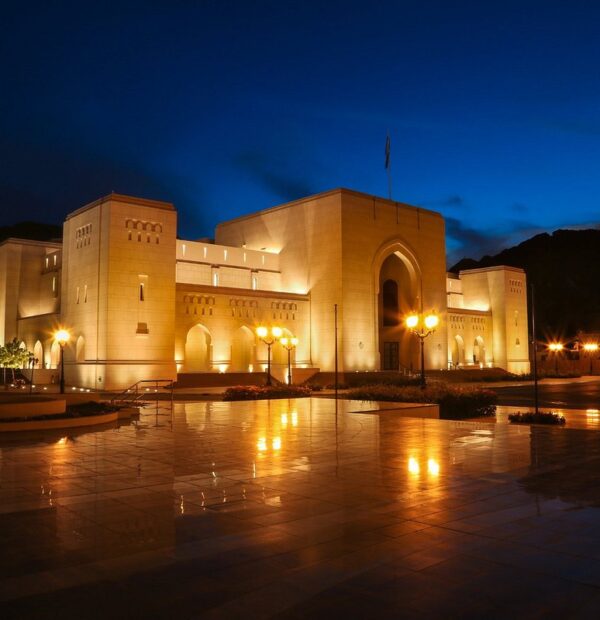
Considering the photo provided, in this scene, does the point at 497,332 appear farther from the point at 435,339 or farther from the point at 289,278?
the point at 289,278

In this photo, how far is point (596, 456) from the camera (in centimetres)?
983

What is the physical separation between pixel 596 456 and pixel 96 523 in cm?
743

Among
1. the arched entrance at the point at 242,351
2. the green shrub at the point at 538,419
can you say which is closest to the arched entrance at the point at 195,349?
the arched entrance at the point at 242,351

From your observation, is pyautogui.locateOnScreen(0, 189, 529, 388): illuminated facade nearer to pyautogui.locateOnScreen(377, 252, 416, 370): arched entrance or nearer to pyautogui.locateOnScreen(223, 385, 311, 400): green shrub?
pyautogui.locateOnScreen(377, 252, 416, 370): arched entrance

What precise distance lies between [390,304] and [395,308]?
1.67ft

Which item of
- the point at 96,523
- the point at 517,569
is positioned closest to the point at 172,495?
the point at 96,523

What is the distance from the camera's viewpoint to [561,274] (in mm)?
110312

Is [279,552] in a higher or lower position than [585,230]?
lower

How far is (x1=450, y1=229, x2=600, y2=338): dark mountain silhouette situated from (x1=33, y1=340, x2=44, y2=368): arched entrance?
7119cm

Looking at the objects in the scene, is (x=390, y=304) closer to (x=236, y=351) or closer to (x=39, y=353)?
(x=236, y=351)

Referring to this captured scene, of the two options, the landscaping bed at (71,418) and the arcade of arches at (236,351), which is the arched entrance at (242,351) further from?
the landscaping bed at (71,418)

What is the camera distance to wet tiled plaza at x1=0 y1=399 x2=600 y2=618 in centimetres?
405

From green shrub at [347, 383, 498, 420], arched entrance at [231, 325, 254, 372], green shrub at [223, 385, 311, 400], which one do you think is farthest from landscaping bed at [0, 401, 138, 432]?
arched entrance at [231, 325, 254, 372]

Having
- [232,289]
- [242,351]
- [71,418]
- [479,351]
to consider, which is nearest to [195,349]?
[242,351]
